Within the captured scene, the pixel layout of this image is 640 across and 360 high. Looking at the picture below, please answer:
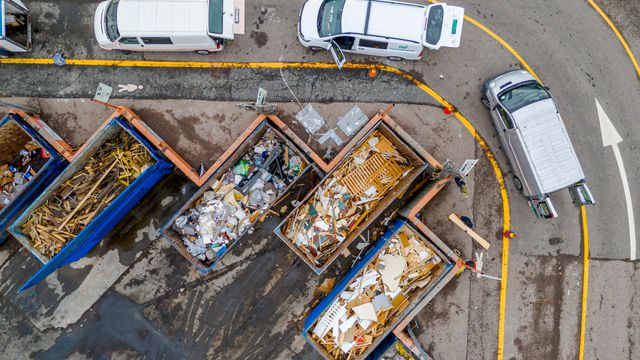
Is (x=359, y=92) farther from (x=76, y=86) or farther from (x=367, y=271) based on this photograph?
(x=76, y=86)

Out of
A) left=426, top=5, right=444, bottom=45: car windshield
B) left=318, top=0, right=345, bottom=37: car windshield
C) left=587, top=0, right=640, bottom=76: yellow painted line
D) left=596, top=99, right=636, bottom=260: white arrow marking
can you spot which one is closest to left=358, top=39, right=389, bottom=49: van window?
left=318, top=0, right=345, bottom=37: car windshield

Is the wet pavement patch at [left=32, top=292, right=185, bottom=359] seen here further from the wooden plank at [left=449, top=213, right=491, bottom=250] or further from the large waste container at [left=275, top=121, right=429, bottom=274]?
the wooden plank at [left=449, top=213, right=491, bottom=250]

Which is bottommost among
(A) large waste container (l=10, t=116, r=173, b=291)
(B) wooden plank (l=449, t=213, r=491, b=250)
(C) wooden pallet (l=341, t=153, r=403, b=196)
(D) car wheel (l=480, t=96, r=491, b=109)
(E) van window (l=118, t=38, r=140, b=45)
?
(B) wooden plank (l=449, t=213, r=491, b=250)

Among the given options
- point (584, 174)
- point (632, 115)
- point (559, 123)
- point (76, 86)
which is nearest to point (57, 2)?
point (76, 86)

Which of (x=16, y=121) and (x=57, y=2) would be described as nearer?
(x=16, y=121)

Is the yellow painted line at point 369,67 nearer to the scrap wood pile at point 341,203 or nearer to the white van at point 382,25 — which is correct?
the white van at point 382,25

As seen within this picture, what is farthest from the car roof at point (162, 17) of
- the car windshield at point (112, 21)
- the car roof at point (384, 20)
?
the car roof at point (384, 20)
